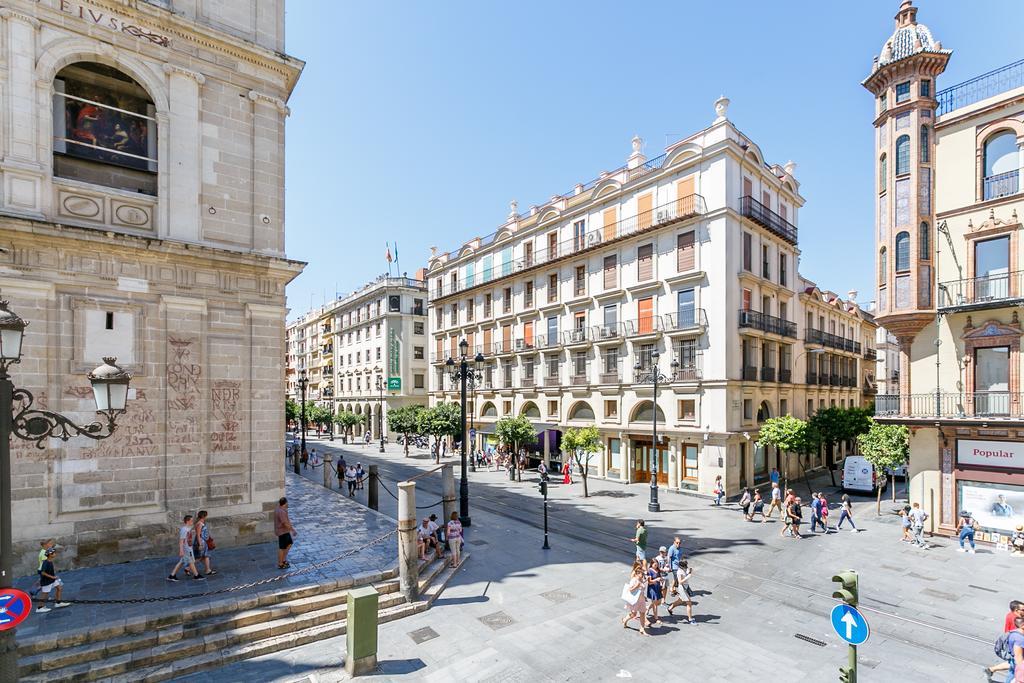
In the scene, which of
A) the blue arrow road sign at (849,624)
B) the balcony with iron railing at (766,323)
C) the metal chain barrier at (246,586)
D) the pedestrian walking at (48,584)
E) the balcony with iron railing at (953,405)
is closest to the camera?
the blue arrow road sign at (849,624)

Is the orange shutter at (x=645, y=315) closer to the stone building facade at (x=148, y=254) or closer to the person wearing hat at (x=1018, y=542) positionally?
the person wearing hat at (x=1018, y=542)

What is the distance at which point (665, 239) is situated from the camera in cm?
2784

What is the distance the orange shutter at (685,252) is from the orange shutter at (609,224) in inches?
182

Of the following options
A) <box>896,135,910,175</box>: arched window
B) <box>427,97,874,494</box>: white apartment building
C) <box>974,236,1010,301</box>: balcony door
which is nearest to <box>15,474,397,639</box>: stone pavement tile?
<box>427,97,874,494</box>: white apartment building

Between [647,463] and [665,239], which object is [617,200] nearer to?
[665,239]

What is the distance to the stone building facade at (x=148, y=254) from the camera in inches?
434

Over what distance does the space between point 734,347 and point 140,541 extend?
25.0 metres

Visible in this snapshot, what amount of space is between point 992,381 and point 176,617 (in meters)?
24.5

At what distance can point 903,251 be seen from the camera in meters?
19.0

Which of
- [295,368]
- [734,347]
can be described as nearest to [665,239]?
[734,347]

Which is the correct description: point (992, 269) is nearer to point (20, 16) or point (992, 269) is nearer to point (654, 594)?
point (654, 594)

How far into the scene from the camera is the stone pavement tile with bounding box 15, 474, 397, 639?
30.1ft

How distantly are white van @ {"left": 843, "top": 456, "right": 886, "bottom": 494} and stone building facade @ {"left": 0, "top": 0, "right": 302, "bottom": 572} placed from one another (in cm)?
2734

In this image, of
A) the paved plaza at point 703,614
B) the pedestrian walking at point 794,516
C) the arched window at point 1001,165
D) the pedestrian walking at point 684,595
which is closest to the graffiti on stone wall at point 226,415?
the paved plaza at point 703,614
